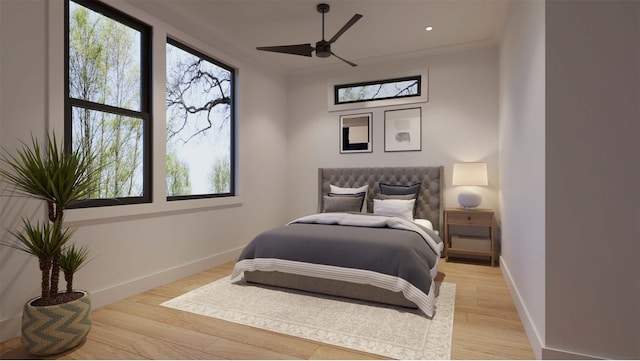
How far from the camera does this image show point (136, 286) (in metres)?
2.88

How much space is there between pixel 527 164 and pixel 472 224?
192 cm

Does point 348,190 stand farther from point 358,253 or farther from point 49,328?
point 49,328

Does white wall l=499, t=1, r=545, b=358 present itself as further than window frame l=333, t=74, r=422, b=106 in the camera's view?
No

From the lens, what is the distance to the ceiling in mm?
3287

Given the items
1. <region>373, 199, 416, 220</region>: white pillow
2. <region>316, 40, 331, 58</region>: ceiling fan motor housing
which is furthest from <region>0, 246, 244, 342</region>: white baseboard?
<region>316, 40, 331, 58</region>: ceiling fan motor housing

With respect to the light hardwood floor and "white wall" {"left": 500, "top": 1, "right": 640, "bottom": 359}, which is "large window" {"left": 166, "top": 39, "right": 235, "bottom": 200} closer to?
the light hardwood floor

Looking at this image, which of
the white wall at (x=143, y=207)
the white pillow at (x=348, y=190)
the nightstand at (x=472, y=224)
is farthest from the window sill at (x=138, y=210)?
the nightstand at (x=472, y=224)

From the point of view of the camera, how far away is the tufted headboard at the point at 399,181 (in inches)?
174

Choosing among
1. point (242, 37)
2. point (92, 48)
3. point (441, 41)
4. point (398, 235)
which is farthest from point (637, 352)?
point (242, 37)

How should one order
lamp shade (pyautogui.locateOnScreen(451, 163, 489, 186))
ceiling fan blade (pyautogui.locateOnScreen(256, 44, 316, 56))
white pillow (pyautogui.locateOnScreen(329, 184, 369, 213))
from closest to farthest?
ceiling fan blade (pyautogui.locateOnScreen(256, 44, 316, 56)) → lamp shade (pyautogui.locateOnScreen(451, 163, 489, 186)) → white pillow (pyautogui.locateOnScreen(329, 184, 369, 213))

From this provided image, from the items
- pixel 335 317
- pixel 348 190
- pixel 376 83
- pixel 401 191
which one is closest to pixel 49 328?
pixel 335 317

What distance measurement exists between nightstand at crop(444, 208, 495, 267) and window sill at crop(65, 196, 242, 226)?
2866 millimetres

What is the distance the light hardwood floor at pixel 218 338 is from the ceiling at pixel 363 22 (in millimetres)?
2760

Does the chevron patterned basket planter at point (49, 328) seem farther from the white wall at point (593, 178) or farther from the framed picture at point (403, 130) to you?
the framed picture at point (403, 130)
